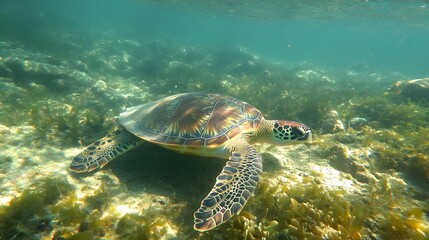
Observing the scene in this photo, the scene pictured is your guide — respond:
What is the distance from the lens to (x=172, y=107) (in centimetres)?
487

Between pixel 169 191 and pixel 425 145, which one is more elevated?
pixel 425 145

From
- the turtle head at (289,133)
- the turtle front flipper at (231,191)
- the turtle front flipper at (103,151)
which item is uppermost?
the turtle head at (289,133)

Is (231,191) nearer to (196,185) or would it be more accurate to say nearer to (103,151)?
(196,185)

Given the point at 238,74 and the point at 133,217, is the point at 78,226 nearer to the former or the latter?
the point at 133,217

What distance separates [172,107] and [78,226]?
2764 mm

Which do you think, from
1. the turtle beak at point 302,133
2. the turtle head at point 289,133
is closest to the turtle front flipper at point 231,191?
the turtle head at point 289,133

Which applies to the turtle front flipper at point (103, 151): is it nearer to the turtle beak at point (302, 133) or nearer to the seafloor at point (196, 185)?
the seafloor at point (196, 185)

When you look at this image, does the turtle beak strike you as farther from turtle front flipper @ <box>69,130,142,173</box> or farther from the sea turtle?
turtle front flipper @ <box>69,130,142,173</box>

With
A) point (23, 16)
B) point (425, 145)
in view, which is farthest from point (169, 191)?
point (23, 16)

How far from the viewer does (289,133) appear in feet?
14.4

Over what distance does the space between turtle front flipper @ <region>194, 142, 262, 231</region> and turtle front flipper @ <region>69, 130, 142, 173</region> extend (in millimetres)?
2167

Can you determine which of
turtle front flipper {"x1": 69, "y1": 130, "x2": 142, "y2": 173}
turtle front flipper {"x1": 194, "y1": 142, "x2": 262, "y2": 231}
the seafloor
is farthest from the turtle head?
turtle front flipper {"x1": 69, "y1": 130, "x2": 142, "y2": 173}

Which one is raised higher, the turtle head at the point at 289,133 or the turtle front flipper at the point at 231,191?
the turtle head at the point at 289,133

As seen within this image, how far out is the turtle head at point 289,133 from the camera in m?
4.32
